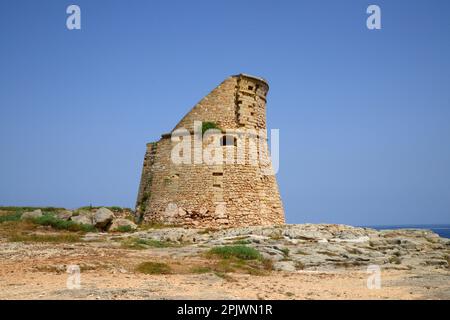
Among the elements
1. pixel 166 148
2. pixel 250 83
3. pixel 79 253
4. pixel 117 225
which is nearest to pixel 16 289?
pixel 79 253

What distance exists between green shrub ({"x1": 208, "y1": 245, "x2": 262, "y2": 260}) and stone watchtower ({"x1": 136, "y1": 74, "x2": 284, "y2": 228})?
7066 millimetres

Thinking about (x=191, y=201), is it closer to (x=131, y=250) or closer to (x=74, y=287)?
(x=131, y=250)

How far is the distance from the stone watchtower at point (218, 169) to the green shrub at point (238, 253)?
7.07m

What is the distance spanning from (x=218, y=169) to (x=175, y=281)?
1187 centimetres

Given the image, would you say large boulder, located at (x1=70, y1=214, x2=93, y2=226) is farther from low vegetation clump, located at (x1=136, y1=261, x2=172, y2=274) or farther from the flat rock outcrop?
low vegetation clump, located at (x1=136, y1=261, x2=172, y2=274)

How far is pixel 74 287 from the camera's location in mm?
7789

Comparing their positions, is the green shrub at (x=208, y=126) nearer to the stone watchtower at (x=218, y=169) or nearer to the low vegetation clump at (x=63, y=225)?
the stone watchtower at (x=218, y=169)

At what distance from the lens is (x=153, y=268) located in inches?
394

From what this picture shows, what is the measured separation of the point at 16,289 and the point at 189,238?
9792 millimetres

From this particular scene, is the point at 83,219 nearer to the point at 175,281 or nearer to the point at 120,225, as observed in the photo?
the point at 120,225

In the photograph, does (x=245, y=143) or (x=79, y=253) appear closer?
(x=79, y=253)

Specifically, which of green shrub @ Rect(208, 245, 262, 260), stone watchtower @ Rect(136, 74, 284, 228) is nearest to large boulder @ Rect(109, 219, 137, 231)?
stone watchtower @ Rect(136, 74, 284, 228)

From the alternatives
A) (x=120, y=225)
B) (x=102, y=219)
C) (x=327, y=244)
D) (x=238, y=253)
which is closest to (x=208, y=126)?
(x=120, y=225)
